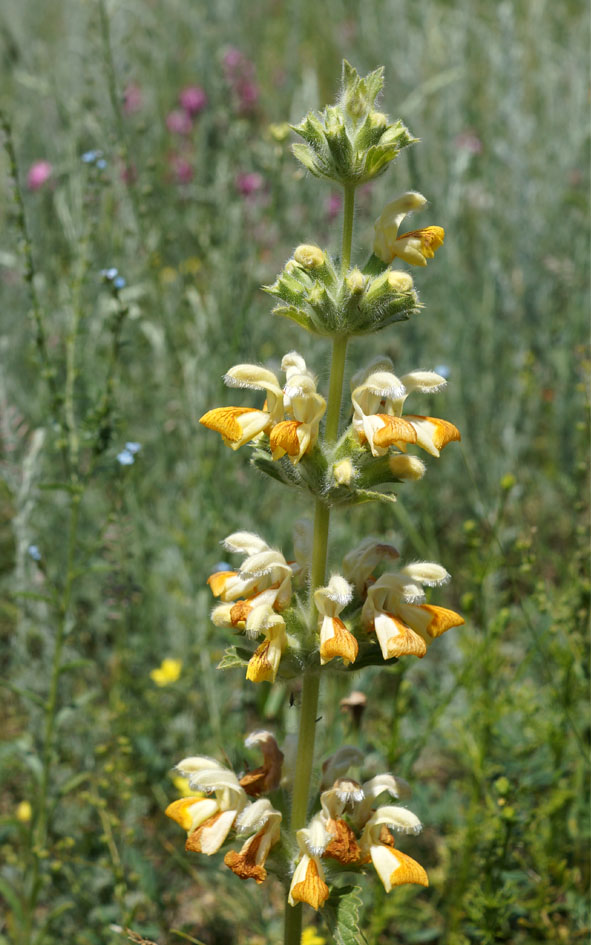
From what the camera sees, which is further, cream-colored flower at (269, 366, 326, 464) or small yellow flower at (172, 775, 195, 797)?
small yellow flower at (172, 775, 195, 797)

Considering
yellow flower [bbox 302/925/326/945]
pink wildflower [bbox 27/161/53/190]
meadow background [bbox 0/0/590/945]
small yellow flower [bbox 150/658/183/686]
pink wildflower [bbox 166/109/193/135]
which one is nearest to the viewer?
yellow flower [bbox 302/925/326/945]

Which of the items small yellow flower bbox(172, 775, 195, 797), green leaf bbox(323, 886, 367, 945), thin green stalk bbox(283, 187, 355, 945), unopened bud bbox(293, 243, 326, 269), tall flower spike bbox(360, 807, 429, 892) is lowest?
small yellow flower bbox(172, 775, 195, 797)

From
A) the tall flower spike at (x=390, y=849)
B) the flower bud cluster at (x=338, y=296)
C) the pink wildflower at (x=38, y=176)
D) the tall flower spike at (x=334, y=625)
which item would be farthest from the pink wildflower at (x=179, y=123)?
the tall flower spike at (x=390, y=849)

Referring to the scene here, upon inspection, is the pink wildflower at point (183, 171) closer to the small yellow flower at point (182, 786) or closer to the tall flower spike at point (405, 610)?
the small yellow flower at point (182, 786)

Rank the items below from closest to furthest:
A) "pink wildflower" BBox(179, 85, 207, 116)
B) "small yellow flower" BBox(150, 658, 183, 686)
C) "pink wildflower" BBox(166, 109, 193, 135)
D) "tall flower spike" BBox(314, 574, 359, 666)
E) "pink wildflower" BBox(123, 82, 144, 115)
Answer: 1. "tall flower spike" BBox(314, 574, 359, 666)
2. "small yellow flower" BBox(150, 658, 183, 686)
3. "pink wildflower" BBox(123, 82, 144, 115)
4. "pink wildflower" BBox(179, 85, 207, 116)
5. "pink wildflower" BBox(166, 109, 193, 135)

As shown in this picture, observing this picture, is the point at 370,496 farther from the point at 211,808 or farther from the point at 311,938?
the point at 311,938

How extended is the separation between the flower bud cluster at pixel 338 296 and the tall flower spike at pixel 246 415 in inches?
6.3

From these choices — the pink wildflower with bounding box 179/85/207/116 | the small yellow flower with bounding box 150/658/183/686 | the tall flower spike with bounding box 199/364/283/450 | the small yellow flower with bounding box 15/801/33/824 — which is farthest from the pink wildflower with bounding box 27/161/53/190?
the tall flower spike with bounding box 199/364/283/450

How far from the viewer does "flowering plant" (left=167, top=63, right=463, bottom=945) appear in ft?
5.14

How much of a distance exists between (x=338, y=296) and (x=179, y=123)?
4956 mm

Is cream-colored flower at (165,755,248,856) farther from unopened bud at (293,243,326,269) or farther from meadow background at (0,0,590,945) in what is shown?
unopened bud at (293,243,326,269)

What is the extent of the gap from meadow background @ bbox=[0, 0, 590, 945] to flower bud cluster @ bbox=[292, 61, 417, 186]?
1.55ft

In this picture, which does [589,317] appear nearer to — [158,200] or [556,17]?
[158,200]

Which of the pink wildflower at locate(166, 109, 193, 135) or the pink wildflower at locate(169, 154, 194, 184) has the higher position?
the pink wildflower at locate(166, 109, 193, 135)
